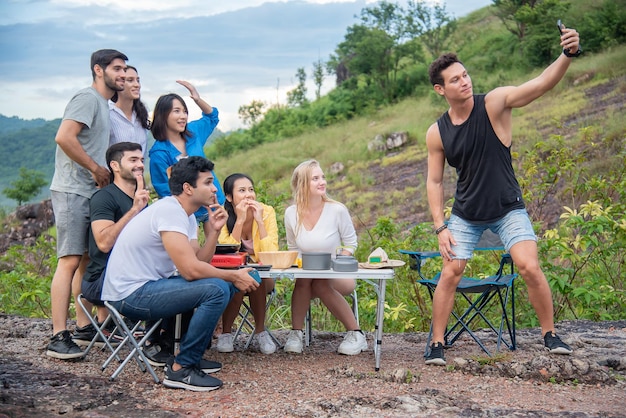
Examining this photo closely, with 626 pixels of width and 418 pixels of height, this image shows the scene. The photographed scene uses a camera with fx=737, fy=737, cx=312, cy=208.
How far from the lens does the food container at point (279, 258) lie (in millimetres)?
4336

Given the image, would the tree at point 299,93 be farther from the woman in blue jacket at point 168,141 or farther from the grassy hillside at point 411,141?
the woman in blue jacket at point 168,141

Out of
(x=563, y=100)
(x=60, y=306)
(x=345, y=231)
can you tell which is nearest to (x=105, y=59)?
(x=60, y=306)

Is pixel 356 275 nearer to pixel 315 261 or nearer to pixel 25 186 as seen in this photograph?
pixel 315 261

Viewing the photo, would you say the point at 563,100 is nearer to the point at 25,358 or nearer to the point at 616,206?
the point at 616,206

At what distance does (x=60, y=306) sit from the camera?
4.47 m

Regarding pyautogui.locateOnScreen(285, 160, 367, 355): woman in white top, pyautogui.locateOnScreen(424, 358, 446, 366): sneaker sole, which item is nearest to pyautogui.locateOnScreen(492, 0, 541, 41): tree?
pyautogui.locateOnScreen(285, 160, 367, 355): woman in white top

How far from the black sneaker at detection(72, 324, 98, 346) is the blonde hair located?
1475mm

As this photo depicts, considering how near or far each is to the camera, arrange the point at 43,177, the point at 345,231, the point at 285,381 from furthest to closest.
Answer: the point at 43,177 → the point at 345,231 → the point at 285,381

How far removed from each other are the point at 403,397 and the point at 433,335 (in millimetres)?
801

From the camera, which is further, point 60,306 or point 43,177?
point 43,177

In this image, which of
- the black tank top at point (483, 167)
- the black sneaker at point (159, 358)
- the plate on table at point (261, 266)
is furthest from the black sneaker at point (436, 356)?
the black sneaker at point (159, 358)

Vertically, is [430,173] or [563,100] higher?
[563,100]

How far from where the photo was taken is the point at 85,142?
4.57 meters

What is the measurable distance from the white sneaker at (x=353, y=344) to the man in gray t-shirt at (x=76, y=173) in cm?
162
